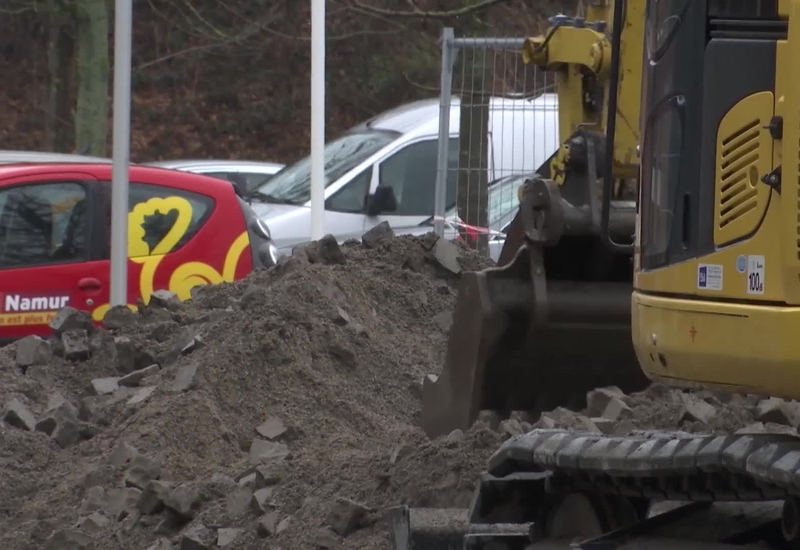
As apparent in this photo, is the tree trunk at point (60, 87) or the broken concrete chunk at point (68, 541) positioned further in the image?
the tree trunk at point (60, 87)

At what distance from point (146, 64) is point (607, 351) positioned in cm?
2292

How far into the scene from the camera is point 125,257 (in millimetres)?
10031

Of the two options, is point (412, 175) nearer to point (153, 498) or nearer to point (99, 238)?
point (99, 238)

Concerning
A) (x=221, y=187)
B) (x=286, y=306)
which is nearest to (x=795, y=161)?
(x=286, y=306)

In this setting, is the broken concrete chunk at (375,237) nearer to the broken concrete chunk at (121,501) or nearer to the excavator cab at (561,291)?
the broken concrete chunk at (121,501)

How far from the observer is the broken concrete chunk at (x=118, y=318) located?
9938 mm

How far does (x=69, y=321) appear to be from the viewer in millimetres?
9750

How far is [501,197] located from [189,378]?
12.2 ft

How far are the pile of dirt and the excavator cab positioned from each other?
0.34 meters

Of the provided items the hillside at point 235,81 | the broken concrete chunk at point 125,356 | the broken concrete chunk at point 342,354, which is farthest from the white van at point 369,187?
the hillside at point 235,81

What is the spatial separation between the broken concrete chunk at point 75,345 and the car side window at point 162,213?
1291 millimetres

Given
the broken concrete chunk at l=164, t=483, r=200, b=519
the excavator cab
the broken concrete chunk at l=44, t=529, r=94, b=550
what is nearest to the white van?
the broken concrete chunk at l=164, t=483, r=200, b=519

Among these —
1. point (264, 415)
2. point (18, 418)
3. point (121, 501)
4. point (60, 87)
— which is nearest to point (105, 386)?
point (18, 418)

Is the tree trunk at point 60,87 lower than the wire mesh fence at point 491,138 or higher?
higher
